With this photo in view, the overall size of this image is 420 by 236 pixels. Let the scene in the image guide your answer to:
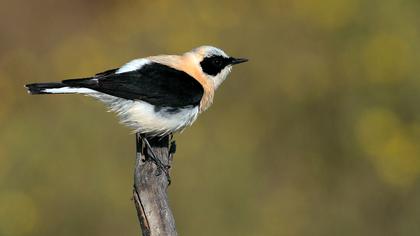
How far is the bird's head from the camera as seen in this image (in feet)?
21.8

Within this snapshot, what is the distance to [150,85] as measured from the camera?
6020 mm

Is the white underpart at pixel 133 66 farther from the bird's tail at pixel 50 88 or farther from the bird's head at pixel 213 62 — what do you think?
the bird's head at pixel 213 62

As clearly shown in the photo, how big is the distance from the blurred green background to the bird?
4.57 feet

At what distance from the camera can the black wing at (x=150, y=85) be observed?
5.93m

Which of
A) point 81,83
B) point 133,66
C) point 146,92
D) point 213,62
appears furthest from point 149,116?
point 213,62

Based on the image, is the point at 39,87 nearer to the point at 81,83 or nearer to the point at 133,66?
the point at 81,83

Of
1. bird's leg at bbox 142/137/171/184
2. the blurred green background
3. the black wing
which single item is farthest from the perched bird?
the blurred green background

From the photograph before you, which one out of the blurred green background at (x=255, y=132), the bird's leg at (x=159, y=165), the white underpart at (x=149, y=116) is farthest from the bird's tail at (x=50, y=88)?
the blurred green background at (x=255, y=132)

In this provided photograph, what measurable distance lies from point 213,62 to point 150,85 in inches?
34.1

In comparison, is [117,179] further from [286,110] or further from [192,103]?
[286,110]

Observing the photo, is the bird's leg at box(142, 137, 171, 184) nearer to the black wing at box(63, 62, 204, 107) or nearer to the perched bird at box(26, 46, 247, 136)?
the perched bird at box(26, 46, 247, 136)

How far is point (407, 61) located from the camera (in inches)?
355

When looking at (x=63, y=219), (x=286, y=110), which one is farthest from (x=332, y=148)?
(x=63, y=219)

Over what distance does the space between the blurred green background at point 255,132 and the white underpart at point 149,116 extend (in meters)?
1.37
